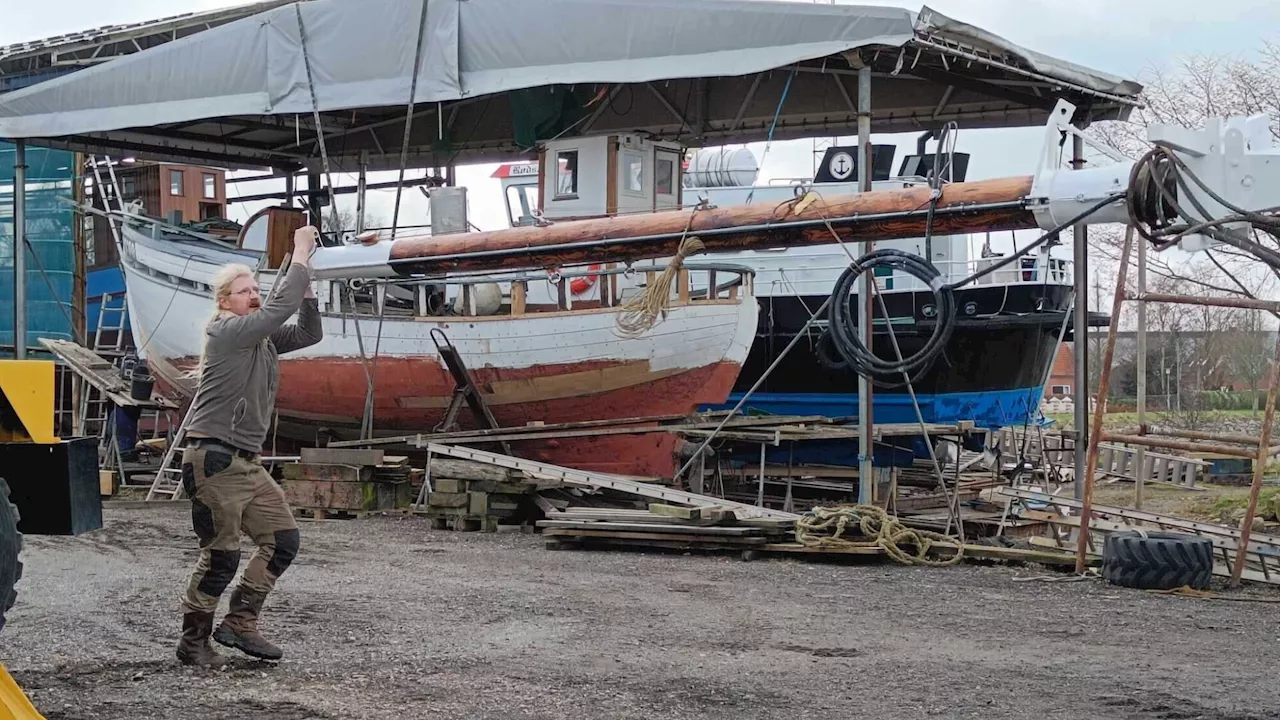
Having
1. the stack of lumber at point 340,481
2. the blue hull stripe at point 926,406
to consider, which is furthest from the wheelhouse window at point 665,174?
the stack of lumber at point 340,481

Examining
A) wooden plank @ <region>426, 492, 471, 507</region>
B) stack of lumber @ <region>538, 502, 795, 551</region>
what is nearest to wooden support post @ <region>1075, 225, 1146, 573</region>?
stack of lumber @ <region>538, 502, 795, 551</region>

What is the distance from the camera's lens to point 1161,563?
391 inches

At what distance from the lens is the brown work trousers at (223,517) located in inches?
257

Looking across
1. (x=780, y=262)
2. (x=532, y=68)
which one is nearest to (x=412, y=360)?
(x=532, y=68)

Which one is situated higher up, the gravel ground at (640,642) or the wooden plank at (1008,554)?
the wooden plank at (1008,554)

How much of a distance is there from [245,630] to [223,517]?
0.57 meters

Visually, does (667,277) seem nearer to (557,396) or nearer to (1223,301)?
(1223,301)

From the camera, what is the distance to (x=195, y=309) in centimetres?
2033

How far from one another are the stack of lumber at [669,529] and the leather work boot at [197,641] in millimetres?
5695

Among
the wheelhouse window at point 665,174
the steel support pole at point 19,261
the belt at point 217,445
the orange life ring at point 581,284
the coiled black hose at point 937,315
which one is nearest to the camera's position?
the belt at point 217,445

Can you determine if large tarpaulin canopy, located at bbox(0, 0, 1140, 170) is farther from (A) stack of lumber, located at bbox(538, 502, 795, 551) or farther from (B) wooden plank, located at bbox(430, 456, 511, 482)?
(A) stack of lumber, located at bbox(538, 502, 795, 551)

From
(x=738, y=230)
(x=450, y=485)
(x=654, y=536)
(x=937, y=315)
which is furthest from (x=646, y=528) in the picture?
(x=937, y=315)

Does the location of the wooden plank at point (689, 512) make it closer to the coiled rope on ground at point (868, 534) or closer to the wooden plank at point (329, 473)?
the coiled rope on ground at point (868, 534)

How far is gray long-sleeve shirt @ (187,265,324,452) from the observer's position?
6594 mm
